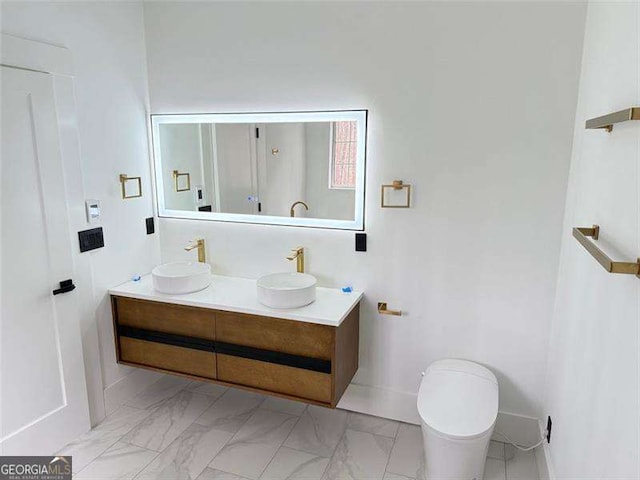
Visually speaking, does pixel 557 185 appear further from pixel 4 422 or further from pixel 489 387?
pixel 4 422

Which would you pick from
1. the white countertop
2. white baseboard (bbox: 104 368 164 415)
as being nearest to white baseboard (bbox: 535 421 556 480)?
the white countertop

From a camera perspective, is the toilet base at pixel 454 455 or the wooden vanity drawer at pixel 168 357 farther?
the wooden vanity drawer at pixel 168 357

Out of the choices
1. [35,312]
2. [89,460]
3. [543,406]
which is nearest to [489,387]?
[543,406]

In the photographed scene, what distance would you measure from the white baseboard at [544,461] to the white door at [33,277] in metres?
2.43

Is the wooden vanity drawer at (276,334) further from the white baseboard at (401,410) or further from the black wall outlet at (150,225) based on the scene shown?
the black wall outlet at (150,225)

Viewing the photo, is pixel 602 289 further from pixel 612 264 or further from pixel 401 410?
pixel 401 410

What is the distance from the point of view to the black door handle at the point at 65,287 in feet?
7.15

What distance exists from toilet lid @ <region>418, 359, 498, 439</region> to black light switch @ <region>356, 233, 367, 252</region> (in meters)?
0.74

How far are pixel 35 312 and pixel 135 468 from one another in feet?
3.07

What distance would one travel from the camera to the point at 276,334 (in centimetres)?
223

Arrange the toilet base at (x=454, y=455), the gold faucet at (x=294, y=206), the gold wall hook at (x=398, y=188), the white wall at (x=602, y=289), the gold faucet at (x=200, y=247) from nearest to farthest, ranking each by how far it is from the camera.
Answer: the white wall at (x=602, y=289), the toilet base at (x=454, y=455), the gold wall hook at (x=398, y=188), the gold faucet at (x=294, y=206), the gold faucet at (x=200, y=247)

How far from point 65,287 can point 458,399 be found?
205 cm

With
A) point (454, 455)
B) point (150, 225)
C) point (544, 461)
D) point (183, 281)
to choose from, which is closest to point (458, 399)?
point (454, 455)

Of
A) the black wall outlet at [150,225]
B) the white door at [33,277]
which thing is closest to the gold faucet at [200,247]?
the black wall outlet at [150,225]
